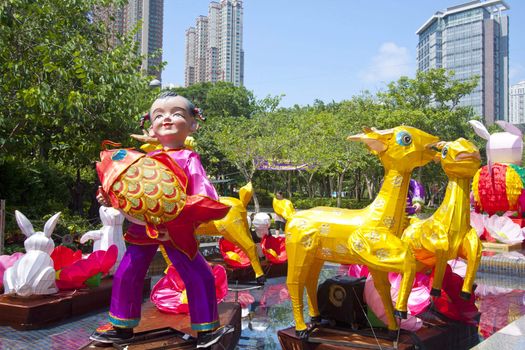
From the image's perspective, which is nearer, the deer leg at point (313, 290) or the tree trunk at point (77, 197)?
the deer leg at point (313, 290)

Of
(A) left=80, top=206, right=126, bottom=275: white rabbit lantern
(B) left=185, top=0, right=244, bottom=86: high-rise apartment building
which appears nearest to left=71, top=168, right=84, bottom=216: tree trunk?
(A) left=80, top=206, right=126, bottom=275: white rabbit lantern

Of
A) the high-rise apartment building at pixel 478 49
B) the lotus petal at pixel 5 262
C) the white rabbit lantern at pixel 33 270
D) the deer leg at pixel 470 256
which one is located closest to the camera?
the deer leg at pixel 470 256

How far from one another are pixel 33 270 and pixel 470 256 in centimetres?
414

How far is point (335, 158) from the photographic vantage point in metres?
23.5

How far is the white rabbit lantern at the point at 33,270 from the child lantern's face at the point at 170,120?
6.76 feet

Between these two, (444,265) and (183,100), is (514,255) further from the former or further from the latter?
(183,100)

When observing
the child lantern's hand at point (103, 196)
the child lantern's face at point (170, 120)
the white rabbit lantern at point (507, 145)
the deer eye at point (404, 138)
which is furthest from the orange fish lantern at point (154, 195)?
the white rabbit lantern at point (507, 145)

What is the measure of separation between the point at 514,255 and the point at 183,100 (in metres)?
7.85

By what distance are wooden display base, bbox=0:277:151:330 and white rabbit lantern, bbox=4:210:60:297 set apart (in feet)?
0.36

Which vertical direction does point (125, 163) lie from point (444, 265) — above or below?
above

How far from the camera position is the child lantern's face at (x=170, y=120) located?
3.64 metres

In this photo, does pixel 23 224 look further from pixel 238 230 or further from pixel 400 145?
pixel 400 145

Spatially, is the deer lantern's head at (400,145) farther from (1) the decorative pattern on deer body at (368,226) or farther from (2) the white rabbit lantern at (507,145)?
(2) the white rabbit lantern at (507,145)

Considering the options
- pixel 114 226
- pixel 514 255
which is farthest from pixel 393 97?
pixel 114 226
